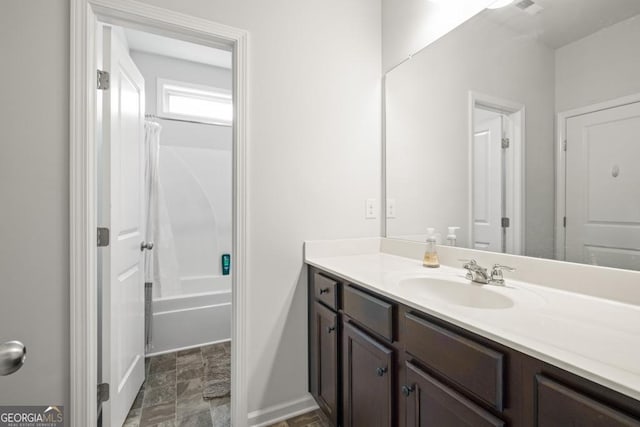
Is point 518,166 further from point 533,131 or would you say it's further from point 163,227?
point 163,227

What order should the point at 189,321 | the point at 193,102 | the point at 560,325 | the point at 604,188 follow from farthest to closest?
1. the point at 193,102
2. the point at 189,321
3. the point at 604,188
4. the point at 560,325

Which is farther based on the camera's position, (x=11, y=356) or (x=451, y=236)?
(x=451, y=236)

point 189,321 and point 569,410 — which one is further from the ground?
point 569,410

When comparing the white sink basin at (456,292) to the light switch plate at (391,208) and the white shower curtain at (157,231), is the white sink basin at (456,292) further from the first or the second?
the white shower curtain at (157,231)

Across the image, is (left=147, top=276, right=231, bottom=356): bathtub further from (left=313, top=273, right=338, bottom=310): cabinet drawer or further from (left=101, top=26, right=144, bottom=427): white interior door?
(left=313, top=273, right=338, bottom=310): cabinet drawer

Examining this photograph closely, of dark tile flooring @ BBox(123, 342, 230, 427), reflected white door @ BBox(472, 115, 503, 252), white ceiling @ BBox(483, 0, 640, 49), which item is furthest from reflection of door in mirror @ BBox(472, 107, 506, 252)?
dark tile flooring @ BBox(123, 342, 230, 427)

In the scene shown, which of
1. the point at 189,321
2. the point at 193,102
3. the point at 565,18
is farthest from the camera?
the point at 193,102

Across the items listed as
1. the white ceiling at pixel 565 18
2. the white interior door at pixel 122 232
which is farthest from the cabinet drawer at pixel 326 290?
the white ceiling at pixel 565 18

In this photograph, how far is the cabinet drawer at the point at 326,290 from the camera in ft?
4.41

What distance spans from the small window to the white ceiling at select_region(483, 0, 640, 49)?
257 cm

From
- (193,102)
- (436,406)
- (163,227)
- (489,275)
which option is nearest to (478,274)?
(489,275)

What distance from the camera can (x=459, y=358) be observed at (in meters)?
0.75

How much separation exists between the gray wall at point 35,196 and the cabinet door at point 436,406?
1.39 m

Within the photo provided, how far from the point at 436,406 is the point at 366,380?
0.36 metres
